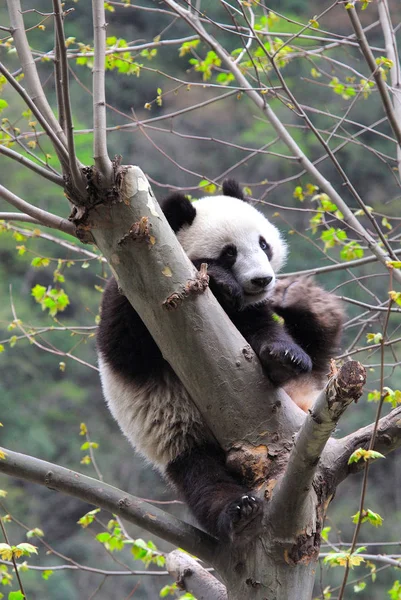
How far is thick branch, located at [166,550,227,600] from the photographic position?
9.81 feet

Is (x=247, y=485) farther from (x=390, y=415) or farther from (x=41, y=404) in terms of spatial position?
(x=41, y=404)

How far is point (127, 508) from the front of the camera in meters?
2.59

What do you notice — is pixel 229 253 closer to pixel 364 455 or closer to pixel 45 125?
pixel 45 125

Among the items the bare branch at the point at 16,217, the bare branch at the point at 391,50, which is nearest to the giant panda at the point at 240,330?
the bare branch at the point at 16,217

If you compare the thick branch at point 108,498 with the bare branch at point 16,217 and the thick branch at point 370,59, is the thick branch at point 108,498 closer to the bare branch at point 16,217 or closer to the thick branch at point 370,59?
the bare branch at point 16,217

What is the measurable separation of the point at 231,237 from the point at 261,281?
0.39m

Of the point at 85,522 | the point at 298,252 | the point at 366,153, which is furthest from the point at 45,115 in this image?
the point at 366,153

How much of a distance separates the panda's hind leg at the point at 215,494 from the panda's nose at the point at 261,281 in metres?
0.78

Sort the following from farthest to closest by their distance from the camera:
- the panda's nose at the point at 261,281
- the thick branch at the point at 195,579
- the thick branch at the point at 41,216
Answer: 1. the panda's nose at the point at 261,281
2. the thick branch at the point at 195,579
3. the thick branch at the point at 41,216

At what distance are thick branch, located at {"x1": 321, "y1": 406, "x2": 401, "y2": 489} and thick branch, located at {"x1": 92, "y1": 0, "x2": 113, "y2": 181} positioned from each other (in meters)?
1.21

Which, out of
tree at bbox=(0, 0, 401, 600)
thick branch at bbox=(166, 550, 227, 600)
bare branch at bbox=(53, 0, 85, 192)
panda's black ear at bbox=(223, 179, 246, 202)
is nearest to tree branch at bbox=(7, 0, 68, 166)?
tree at bbox=(0, 0, 401, 600)

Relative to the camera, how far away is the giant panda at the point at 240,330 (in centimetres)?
272

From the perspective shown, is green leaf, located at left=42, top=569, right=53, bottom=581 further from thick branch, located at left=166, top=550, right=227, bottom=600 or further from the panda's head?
the panda's head

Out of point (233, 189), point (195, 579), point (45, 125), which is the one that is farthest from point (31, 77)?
point (195, 579)
